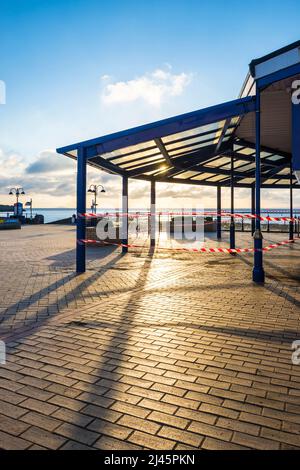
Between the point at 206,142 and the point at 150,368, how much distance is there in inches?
357

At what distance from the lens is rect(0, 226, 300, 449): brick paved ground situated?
230 centimetres

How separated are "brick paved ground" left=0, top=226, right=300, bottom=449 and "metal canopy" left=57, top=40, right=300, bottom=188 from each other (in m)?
4.06

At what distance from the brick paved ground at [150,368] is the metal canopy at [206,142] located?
4.06 metres

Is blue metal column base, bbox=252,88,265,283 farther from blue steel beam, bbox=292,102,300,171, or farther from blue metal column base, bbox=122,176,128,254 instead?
blue metal column base, bbox=122,176,128,254

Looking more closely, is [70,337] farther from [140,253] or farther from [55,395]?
[140,253]

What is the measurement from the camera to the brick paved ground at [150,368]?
2301mm

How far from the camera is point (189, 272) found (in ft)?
29.5

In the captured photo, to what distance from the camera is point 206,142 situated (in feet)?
36.1

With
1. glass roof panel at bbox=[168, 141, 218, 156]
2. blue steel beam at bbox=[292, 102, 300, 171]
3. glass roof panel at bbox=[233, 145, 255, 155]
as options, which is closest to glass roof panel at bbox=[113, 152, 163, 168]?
glass roof panel at bbox=[168, 141, 218, 156]

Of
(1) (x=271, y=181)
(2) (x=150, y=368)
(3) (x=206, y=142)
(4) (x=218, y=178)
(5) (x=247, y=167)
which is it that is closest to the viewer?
(2) (x=150, y=368)

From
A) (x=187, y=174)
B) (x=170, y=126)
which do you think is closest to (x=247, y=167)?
(x=187, y=174)

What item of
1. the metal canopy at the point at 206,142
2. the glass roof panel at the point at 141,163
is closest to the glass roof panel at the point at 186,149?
the metal canopy at the point at 206,142

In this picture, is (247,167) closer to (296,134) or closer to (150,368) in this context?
(296,134)

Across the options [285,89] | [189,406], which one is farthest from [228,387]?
[285,89]
